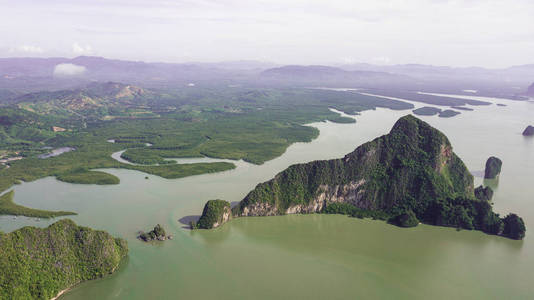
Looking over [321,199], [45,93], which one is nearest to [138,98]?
[45,93]

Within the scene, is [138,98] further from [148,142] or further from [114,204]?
[114,204]

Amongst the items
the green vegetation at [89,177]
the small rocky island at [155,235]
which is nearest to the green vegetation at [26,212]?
the green vegetation at [89,177]

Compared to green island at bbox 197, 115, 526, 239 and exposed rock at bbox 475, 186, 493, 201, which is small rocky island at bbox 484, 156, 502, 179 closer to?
exposed rock at bbox 475, 186, 493, 201

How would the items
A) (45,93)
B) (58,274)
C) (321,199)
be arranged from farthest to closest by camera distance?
(45,93)
(321,199)
(58,274)

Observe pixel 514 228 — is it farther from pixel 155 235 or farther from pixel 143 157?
pixel 143 157

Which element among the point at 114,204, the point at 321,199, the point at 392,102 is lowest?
the point at 114,204

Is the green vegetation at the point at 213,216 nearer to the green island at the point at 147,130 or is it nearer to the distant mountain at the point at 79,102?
the green island at the point at 147,130

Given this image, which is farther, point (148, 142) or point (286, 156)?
point (148, 142)
